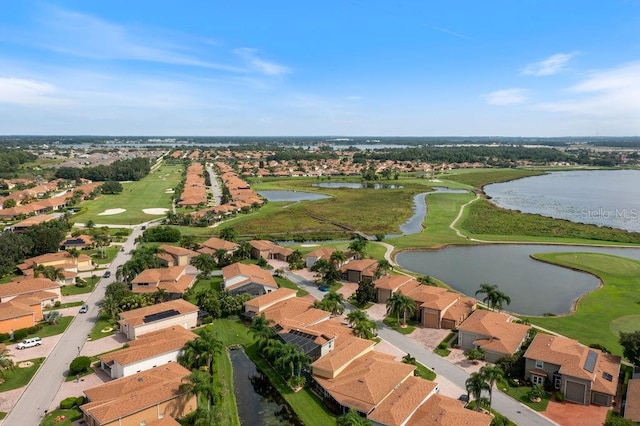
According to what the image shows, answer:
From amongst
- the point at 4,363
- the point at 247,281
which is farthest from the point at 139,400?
the point at 247,281

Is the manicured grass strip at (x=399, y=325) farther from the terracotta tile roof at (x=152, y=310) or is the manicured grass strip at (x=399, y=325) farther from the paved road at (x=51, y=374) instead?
the paved road at (x=51, y=374)

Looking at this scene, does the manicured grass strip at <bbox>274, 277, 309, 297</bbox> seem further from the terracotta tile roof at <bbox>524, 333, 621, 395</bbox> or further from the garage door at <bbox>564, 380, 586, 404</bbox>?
the garage door at <bbox>564, 380, 586, 404</bbox>

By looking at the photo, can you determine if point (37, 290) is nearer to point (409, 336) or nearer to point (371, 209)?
point (409, 336)

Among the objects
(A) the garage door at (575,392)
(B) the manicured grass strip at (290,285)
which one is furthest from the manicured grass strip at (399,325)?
(A) the garage door at (575,392)

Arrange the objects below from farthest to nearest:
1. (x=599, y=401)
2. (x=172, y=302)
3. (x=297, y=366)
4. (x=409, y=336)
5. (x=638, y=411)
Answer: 1. (x=172, y=302)
2. (x=409, y=336)
3. (x=297, y=366)
4. (x=599, y=401)
5. (x=638, y=411)

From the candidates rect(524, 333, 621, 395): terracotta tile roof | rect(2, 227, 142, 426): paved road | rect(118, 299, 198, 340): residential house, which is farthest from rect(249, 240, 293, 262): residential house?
rect(524, 333, 621, 395): terracotta tile roof

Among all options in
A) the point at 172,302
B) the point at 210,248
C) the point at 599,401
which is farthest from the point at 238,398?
the point at 210,248

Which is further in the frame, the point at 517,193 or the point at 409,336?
the point at 517,193
